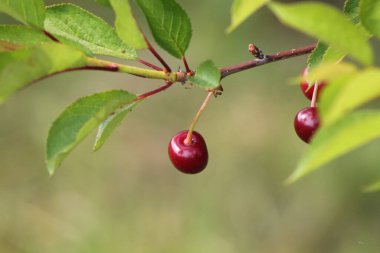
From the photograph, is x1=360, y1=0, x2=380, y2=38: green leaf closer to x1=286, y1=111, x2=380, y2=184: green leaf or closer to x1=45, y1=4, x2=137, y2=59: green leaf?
x1=286, y1=111, x2=380, y2=184: green leaf

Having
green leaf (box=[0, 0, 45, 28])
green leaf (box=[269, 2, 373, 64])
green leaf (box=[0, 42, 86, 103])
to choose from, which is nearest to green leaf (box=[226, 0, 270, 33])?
green leaf (box=[269, 2, 373, 64])

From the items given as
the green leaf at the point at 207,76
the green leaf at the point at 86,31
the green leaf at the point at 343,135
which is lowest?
the green leaf at the point at 86,31

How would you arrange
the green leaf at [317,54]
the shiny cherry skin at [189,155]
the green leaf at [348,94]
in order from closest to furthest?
the green leaf at [348,94], the green leaf at [317,54], the shiny cherry skin at [189,155]

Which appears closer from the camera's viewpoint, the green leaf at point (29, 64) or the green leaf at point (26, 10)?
the green leaf at point (29, 64)

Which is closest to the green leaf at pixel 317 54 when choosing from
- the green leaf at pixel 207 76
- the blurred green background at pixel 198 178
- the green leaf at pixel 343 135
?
the green leaf at pixel 207 76

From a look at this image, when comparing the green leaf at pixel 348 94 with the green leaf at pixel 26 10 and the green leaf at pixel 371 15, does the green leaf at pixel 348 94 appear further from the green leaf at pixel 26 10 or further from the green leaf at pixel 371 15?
the green leaf at pixel 26 10

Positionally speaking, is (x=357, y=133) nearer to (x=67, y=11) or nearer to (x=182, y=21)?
(x=182, y=21)

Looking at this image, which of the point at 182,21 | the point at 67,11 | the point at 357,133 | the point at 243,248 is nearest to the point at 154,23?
the point at 182,21
